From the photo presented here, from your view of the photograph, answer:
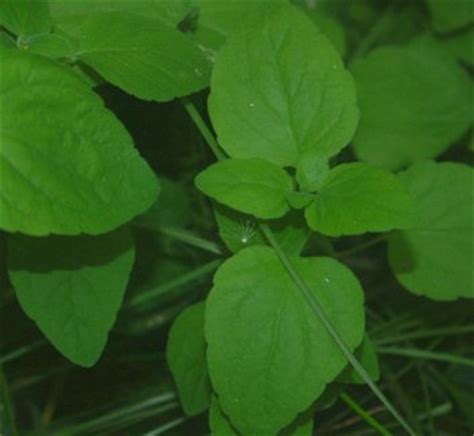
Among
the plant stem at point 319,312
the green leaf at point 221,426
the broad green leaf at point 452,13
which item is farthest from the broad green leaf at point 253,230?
the broad green leaf at point 452,13

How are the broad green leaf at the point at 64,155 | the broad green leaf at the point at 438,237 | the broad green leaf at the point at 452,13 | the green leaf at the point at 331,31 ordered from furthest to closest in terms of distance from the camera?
1. the broad green leaf at the point at 452,13
2. the green leaf at the point at 331,31
3. the broad green leaf at the point at 438,237
4. the broad green leaf at the point at 64,155

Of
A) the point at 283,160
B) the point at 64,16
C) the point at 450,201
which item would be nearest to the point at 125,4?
the point at 64,16

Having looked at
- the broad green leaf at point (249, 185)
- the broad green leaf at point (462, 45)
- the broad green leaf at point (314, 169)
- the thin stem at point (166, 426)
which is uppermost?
Answer: the broad green leaf at point (314, 169)

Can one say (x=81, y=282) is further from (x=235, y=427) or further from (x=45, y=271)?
(x=235, y=427)

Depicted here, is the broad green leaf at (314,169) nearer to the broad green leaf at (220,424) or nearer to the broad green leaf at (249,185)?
the broad green leaf at (249,185)

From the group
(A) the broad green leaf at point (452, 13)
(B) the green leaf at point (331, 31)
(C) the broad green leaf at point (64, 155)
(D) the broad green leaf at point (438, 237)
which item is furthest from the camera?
(A) the broad green leaf at point (452, 13)

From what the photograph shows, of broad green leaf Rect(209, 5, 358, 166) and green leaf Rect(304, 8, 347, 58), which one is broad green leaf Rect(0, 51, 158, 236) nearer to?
broad green leaf Rect(209, 5, 358, 166)

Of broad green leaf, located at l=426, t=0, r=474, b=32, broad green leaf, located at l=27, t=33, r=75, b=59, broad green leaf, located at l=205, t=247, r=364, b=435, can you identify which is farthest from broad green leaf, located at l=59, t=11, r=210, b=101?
broad green leaf, located at l=426, t=0, r=474, b=32

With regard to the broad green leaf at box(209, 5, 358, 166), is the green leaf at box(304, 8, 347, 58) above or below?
below

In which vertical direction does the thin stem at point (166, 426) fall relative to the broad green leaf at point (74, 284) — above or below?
below
